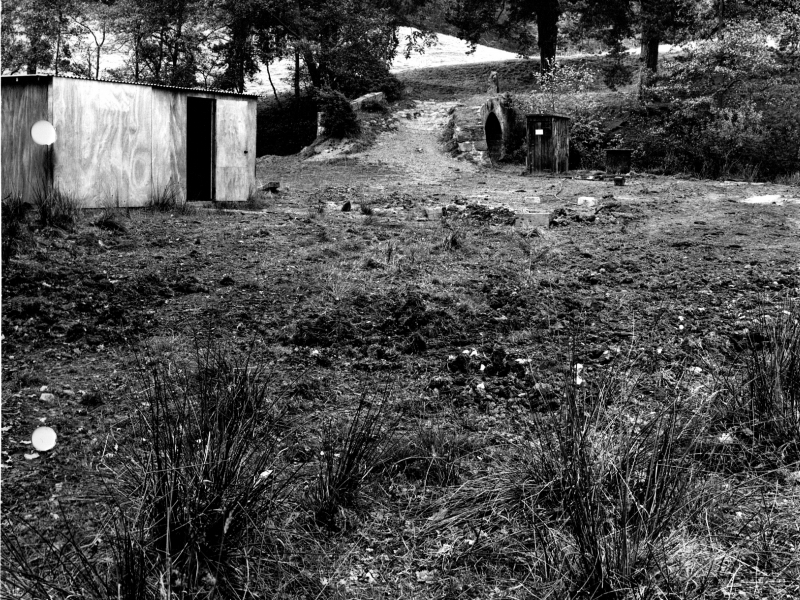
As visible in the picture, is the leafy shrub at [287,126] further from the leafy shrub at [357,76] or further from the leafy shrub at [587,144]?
the leafy shrub at [587,144]

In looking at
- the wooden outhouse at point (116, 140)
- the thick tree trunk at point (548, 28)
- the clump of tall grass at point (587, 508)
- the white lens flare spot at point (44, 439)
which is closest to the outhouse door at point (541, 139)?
the wooden outhouse at point (116, 140)

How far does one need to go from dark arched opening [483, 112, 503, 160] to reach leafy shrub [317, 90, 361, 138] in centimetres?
330

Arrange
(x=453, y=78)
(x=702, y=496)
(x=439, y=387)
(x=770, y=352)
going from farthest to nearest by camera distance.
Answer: (x=453, y=78) → (x=439, y=387) → (x=770, y=352) → (x=702, y=496)

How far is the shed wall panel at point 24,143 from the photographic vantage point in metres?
9.59

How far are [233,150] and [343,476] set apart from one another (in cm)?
929

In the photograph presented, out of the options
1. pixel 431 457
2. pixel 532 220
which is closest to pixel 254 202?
pixel 532 220

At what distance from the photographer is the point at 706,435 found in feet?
11.8

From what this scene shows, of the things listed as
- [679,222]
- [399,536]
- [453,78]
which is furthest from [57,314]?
[453,78]

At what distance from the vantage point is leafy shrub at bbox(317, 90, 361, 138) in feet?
71.1

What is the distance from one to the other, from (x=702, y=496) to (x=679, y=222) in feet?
26.0

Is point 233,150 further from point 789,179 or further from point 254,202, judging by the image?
point 789,179

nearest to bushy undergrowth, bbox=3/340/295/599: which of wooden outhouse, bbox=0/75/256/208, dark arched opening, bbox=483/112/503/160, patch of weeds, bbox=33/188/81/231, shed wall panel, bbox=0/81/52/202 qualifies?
patch of weeds, bbox=33/188/81/231

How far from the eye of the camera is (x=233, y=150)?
38.9 feet

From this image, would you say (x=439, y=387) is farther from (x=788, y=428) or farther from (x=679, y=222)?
(x=679, y=222)
